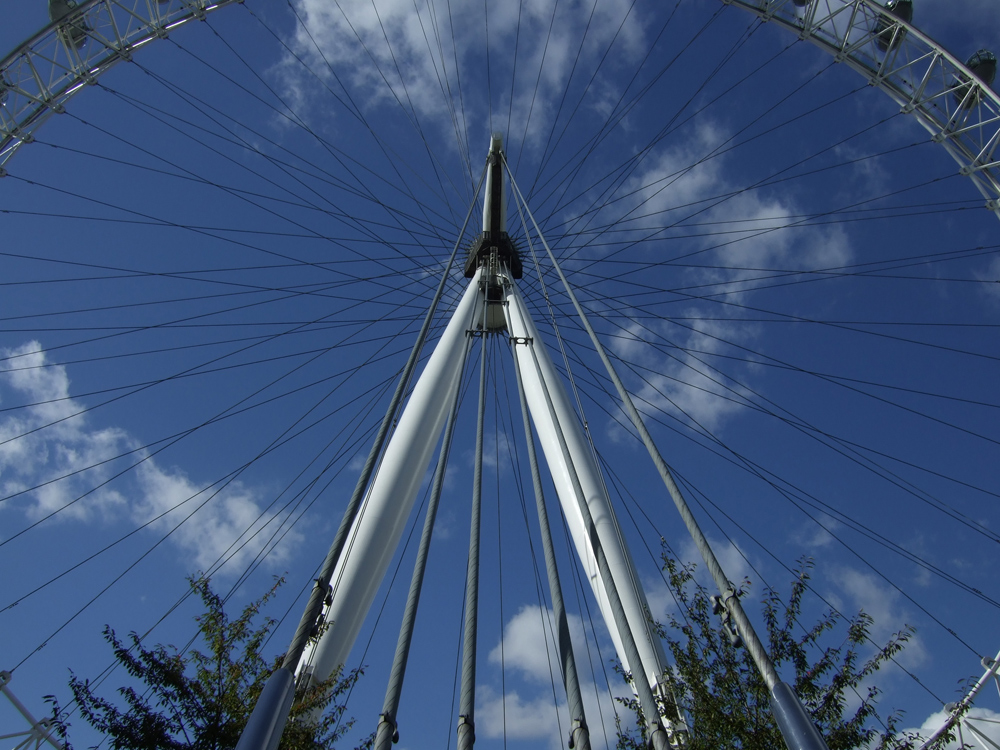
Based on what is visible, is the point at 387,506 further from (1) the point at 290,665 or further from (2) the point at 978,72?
(2) the point at 978,72

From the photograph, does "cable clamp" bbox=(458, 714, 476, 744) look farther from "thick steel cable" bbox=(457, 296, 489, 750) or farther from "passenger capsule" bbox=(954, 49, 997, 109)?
"passenger capsule" bbox=(954, 49, 997, 109)

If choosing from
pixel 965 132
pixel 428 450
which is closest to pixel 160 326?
pixel 428 450

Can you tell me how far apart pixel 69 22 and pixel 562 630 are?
64.8 feet

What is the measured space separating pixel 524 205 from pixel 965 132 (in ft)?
41.9

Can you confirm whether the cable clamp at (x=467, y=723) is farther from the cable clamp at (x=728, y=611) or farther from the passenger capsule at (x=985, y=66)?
the passenger capsule at (x=985, y=66)

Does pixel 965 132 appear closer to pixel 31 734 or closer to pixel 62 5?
pixel 62 5

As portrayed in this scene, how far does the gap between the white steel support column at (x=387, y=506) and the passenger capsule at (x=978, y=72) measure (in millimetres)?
15404

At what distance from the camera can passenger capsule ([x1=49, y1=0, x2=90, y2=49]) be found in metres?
18.0

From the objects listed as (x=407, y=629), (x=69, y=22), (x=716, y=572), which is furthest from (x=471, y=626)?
(x=69, y=22)

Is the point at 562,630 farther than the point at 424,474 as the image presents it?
No

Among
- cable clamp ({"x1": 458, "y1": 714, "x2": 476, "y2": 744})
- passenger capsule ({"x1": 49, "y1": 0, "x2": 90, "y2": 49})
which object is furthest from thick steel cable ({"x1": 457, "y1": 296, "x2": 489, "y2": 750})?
passenger capsule ({"x1": 49, "y1": 0, "x2": 90, "y2": 49})

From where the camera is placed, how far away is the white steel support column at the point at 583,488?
36.7ft

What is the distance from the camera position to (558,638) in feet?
30.4

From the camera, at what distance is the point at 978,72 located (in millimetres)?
18766
